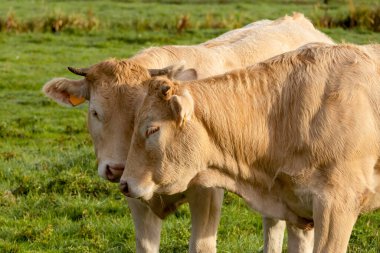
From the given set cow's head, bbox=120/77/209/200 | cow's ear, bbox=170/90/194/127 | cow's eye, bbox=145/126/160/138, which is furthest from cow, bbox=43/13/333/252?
cow's ear, bbox=170/90/194/127

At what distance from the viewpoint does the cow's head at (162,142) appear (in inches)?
251

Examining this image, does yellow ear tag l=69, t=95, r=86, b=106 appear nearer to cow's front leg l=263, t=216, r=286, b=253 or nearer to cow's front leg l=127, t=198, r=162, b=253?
cow's front leg l=127, t=198, r=162, b=253

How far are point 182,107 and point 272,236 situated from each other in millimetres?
2845

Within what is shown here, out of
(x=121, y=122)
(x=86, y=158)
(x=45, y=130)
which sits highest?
(x=121, y=122)

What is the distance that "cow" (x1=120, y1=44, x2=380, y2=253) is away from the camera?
6449 millimetres

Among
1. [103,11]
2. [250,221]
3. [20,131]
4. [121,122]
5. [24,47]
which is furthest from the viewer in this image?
[103,11]

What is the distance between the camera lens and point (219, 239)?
30.1 ft

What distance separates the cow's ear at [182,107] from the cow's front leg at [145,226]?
1.56 meters


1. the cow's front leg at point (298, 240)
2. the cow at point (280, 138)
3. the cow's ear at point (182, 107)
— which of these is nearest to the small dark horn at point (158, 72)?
the cow at point (280, 138)

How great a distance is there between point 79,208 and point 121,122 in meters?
3.13

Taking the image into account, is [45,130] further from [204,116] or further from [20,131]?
[204,116]

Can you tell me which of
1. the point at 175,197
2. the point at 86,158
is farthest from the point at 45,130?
the point at 175,197

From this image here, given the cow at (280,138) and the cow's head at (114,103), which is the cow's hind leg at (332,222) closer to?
the cow at (280,138)

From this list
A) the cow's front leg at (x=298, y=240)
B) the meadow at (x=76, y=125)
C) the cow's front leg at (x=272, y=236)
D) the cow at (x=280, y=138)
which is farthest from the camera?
the meadow at (x=76, y=125)
